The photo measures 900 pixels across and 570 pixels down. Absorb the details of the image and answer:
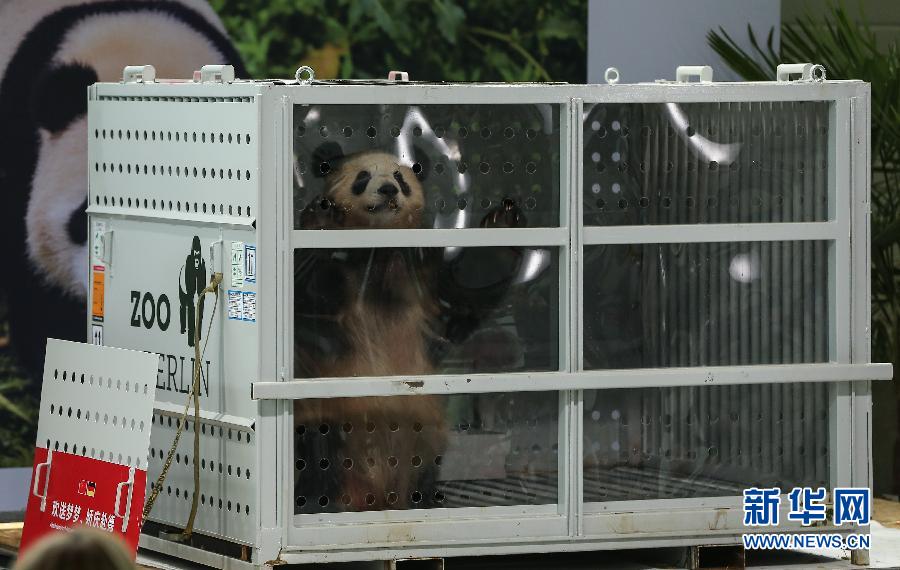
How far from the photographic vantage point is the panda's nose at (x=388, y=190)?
5332 millimetres

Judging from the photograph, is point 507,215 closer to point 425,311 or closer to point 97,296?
point 425,311

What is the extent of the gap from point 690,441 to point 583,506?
41 centimetres

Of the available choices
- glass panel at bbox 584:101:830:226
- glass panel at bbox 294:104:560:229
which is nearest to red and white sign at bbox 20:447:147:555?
glass panel at bbox 294:104:560:229

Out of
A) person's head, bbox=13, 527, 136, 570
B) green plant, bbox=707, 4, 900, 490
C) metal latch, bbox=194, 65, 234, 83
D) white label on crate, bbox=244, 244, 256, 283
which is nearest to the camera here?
person's head, bbox=13, 527, 136, 570

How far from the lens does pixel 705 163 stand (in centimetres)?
561

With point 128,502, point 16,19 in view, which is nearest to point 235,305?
point 128,502

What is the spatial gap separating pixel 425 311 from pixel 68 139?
2364mm

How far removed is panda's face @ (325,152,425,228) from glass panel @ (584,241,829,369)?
0.57 meters

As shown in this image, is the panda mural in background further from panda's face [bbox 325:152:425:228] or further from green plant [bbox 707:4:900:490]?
green plant [bbox 707:4:900:490]

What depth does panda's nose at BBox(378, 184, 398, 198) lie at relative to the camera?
17.5 feet

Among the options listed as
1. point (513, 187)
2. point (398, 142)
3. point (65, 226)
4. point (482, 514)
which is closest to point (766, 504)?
point (482, 514)

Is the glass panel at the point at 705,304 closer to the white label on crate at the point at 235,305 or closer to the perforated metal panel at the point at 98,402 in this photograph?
the white label on crate at the point at 235,305

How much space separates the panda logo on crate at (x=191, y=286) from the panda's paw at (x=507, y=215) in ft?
2.93

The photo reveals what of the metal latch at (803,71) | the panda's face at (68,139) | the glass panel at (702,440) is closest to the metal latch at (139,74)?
the panda's face at (68,139)
